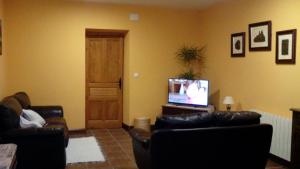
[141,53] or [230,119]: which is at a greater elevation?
[141,53]

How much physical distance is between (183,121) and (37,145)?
71.7 inches

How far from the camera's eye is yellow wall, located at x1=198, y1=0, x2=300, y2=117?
4348 mm

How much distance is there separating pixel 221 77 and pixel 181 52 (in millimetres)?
1084

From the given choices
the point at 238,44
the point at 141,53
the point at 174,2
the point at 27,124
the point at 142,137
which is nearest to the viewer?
the point at 142,137

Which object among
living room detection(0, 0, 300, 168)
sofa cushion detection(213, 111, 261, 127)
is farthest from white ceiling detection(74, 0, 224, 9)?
sofa cushion detection(213, 111, 261, 127)

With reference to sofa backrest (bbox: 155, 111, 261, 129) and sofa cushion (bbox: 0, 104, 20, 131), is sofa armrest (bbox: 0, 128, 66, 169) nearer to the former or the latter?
sofa cushion (bbox: 0, 104, 20, 131)

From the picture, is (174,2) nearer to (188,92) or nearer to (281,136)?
(188,92)

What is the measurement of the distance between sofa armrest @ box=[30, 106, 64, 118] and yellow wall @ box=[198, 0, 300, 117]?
3028mm

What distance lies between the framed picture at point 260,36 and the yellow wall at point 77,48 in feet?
6.17

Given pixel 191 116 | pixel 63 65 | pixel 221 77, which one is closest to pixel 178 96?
pixel 221 77

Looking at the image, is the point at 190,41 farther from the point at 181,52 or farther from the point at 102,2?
the point at 102,2

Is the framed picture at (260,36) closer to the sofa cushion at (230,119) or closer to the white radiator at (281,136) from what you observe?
the white radiator at (281,136)

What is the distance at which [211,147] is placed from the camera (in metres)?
3.20

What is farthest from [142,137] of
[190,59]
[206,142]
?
[190,59]
